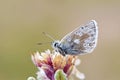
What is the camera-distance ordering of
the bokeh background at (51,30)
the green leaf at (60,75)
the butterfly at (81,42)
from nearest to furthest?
1. the green leaf at (60,75)
2. the butterfly at (81,42)
3. the bokeh background at (51,30)

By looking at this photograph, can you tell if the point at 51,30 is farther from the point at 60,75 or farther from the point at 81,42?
the point at 60,75

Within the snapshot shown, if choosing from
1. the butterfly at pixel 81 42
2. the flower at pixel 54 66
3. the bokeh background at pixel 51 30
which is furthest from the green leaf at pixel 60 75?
the bokeh background at pixel 51 30

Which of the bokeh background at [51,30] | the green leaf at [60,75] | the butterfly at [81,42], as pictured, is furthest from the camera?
the bokeh background at [51,30]

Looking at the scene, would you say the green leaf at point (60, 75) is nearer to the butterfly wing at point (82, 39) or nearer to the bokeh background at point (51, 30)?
the butterfly wing at point (82, 39)

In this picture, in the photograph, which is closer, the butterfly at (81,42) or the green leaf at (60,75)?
the green leaf at (60,75)
